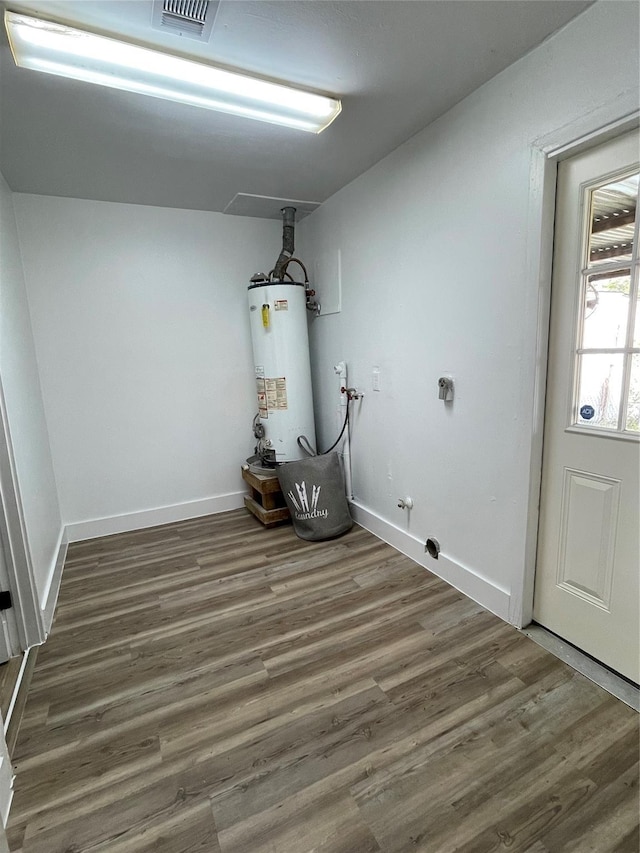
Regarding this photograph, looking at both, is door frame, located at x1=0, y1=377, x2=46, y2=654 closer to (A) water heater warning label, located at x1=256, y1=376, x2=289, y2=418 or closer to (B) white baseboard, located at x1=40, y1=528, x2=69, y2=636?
(B) white baseboard, located at x1=40, y1=528, x2=69, y2=636

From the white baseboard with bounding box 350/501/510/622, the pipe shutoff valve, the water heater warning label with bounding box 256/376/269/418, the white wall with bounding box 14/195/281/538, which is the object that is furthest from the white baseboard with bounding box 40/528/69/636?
the pipe shutoff valve

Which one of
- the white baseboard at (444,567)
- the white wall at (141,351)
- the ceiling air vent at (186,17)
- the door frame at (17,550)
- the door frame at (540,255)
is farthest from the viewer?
the white wall at (141,351)

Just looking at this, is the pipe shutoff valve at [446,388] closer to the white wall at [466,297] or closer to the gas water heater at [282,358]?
the white wall at [466,297]

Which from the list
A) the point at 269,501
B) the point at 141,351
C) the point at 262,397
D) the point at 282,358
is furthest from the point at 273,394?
the point at 141,351

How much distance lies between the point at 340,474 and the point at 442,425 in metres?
0.97

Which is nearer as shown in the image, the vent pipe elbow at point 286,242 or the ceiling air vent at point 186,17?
the ceiling air vent at point 186,17

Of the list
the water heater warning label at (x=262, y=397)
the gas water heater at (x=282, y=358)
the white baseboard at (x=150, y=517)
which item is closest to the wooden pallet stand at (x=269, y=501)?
the gas water heater at (x=282, y=358)

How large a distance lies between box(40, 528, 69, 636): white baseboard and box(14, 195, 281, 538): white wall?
315 mm

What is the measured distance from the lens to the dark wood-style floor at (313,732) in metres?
1.12

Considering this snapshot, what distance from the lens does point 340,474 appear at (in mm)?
2908

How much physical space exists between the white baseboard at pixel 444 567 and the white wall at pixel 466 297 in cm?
1

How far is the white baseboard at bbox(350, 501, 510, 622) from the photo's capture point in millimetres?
1953

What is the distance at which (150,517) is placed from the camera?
319 centimetres

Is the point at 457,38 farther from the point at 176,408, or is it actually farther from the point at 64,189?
the point at 176,408
